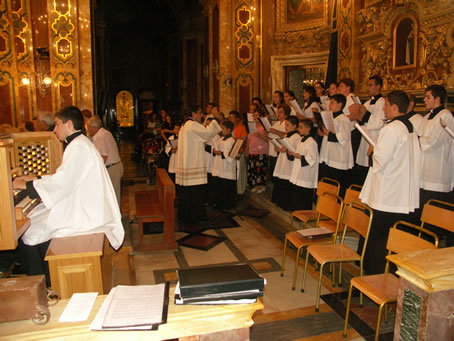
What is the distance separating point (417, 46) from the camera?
22.5ft

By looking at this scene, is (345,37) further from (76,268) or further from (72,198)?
(76,268)

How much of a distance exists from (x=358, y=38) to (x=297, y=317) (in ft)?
22.1

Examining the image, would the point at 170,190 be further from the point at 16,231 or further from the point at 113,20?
the point at 113,20

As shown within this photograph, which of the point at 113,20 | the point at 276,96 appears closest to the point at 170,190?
the point at 276,96

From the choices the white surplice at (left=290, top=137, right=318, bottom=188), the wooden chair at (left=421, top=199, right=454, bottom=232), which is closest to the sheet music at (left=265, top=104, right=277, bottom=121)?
the white surplice at (left=290, top=137, right=318, bottom=188)

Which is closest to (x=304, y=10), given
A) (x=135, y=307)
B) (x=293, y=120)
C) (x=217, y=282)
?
(x=293, y=120)

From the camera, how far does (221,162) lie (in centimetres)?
755

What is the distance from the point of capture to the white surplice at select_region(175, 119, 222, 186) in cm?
644

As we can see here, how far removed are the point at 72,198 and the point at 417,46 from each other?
634cm

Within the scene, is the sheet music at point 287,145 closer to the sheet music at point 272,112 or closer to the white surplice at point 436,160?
the white surplice at point 436,160

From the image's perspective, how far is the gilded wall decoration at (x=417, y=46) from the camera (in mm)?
6164

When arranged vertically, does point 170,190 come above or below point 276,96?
below

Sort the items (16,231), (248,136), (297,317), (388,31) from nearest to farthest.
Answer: (16,231) < (297,317) < (388,31) < (248,136)

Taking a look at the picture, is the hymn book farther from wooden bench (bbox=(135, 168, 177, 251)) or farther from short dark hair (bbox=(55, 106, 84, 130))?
wooden bench (bbox=(135, 168, 177, 251))
